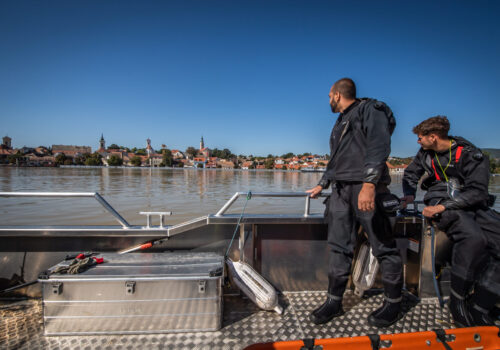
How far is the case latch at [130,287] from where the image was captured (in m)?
1.72

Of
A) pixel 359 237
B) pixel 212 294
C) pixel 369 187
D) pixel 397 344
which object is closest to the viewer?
pixel 397 344

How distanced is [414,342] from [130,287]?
1.71 m

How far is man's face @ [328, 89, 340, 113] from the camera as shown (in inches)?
78.0

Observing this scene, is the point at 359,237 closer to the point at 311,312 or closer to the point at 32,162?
the point at 311,312

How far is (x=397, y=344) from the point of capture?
59.0 inches

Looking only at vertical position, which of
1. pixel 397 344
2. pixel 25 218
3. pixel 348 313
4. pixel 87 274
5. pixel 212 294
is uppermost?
pixel 87 274

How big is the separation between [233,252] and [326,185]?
3.34 feet

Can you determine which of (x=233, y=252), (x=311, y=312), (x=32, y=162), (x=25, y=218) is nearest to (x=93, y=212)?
(x=25, y=218)

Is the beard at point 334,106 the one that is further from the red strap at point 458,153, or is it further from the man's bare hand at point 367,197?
the red strap at point 458,153

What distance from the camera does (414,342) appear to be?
1503 millimetres

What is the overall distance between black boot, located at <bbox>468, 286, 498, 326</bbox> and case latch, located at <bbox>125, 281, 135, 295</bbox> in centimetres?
231

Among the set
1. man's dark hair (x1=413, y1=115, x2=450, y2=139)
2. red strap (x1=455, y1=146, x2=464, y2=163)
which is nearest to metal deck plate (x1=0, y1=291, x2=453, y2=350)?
red strap (x1=455, y1=146, x2=464, y2=163)

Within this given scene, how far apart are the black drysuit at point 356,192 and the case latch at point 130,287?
4.49 ft

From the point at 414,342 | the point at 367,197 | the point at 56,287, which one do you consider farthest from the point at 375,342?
the point at 56,287
